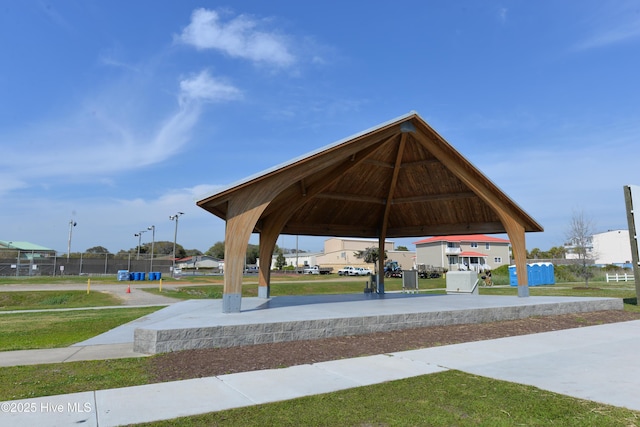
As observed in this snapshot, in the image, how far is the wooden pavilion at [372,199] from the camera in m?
10.4

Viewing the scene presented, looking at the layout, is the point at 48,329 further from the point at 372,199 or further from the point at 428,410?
the point at 372,199

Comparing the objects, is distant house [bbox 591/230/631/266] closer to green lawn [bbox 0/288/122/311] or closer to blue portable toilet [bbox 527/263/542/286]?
blue portable toilet [bbox 527/263/542/286]

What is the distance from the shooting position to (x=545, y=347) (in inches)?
340

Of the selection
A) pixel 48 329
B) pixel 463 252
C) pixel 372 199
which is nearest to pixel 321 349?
pixel 48 329

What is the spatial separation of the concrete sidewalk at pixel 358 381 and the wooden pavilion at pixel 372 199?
4472 millimetres

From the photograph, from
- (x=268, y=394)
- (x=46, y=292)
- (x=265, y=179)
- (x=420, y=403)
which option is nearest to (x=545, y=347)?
(x=420, y=403)

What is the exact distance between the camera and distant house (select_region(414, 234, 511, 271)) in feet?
209

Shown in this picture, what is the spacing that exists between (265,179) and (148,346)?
482 cm

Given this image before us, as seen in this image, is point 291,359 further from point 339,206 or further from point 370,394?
point 339,206

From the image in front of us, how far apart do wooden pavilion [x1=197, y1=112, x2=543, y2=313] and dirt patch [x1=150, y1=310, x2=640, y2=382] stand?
2775mm

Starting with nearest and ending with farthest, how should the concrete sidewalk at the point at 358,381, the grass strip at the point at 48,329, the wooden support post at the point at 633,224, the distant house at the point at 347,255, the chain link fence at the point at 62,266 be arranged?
the concrete sidewalk at the point at 358,381, the grass strip at the point at 48,329, the wooden support post at the point at 633,224, the chain link fence at the point at 62,266, the distant house at the point at 347,255

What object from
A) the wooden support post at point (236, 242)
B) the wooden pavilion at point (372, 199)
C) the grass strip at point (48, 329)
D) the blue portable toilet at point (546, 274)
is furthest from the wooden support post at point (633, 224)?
the blue portable toilet at point (546, 274)

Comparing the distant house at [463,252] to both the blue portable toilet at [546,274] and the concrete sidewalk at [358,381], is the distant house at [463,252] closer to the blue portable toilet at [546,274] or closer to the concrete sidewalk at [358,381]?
the blue portable toilet at [546,274]

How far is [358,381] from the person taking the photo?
5957 mm
